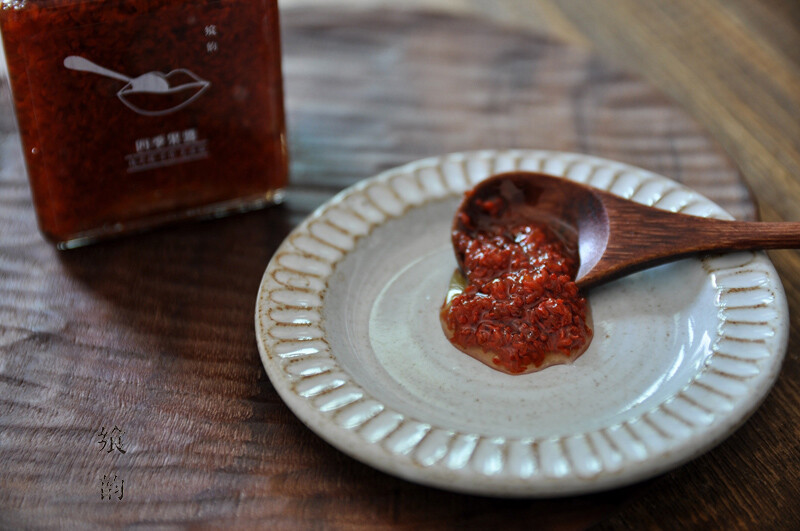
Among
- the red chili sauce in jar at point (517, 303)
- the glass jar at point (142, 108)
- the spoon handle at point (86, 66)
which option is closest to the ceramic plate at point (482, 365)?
the red chili sauce in jar at point (517, 303)

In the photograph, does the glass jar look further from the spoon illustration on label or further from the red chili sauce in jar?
the red chili sauce in jar

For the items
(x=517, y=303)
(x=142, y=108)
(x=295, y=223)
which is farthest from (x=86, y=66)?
(x=517, y=303)

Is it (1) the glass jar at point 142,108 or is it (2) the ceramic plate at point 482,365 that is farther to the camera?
(1) the glass jar at point 142,108

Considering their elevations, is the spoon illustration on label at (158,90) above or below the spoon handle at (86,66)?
below

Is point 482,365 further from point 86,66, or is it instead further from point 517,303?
point 86,66

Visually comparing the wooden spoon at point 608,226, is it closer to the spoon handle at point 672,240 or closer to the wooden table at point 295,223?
the spoon handle at point 672,240

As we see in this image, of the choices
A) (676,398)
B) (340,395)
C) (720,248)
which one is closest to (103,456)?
(340,395)
